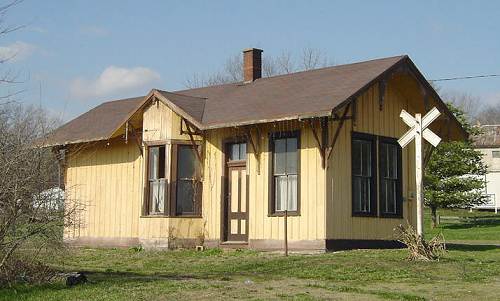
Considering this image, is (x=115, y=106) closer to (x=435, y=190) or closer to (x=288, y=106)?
(x=288, y=106)

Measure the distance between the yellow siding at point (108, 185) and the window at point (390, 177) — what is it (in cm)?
700

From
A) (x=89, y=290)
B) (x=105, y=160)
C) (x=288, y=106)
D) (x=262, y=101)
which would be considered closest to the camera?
(x=89, y=290)

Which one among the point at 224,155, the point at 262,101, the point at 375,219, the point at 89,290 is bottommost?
the point at 89,290

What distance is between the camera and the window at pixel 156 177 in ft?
68.6

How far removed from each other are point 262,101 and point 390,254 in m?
5.66

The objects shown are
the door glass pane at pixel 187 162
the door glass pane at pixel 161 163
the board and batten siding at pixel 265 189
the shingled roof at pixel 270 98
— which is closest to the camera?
the shingled roof at pixel 270 98

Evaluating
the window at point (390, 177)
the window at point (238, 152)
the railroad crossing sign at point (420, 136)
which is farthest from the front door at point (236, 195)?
the railroad crossing sign at point (420, 136)

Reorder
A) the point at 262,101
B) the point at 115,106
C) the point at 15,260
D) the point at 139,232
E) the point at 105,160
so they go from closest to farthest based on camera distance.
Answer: the point at 15,260
the point at 262,101
the point at 139,232
the point at 105,160
the point at 115,106

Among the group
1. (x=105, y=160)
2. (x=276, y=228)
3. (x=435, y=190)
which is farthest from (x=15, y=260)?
(x=435, y=190)

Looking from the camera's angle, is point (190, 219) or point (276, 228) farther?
point (190, 219)

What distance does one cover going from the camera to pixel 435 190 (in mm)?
38656

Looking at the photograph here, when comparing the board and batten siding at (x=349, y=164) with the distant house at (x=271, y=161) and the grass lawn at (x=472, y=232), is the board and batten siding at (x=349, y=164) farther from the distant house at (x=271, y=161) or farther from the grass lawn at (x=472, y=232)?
the grass lawn at (x=472, y=232)

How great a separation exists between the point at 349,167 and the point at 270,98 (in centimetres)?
289

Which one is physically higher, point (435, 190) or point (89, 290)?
point (435, 190)
